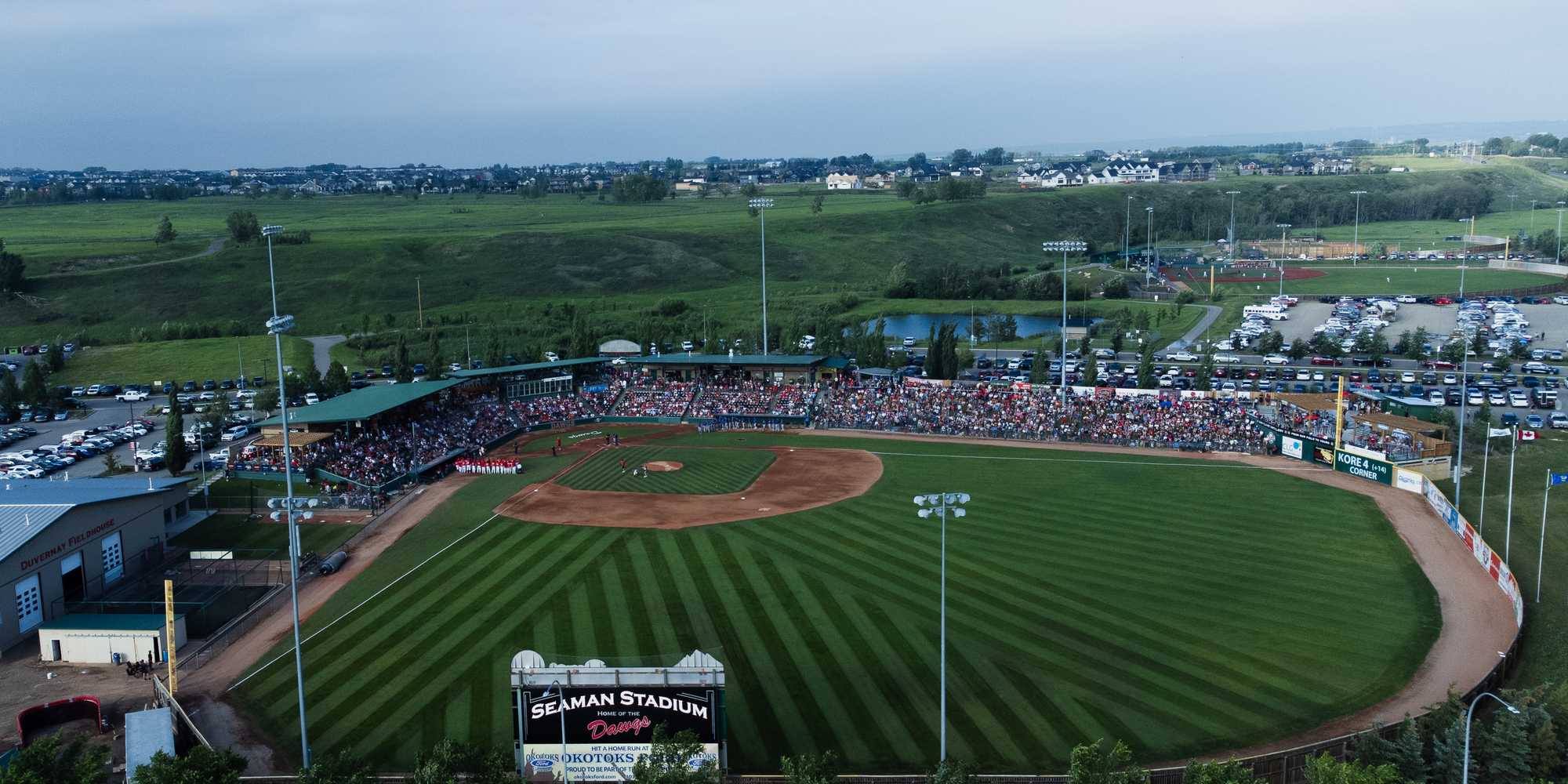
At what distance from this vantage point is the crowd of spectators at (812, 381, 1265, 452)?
59406mm

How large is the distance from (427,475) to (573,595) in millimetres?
21755

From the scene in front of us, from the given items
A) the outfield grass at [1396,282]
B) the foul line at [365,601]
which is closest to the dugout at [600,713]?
the foul line at [365,601]

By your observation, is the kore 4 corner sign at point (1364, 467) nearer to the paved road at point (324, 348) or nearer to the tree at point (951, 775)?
the tree at point (951, 775)

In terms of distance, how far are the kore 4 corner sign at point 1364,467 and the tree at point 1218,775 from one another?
3562cm

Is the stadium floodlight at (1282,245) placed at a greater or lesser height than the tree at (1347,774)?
greater

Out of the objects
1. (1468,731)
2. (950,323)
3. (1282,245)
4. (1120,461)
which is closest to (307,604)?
(1468,731)

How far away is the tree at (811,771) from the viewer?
63.1 ft

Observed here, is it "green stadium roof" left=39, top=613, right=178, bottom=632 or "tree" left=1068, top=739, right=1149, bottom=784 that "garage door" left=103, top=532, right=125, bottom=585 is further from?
"tree" left=1068, top=739, right=1149, bottom=784

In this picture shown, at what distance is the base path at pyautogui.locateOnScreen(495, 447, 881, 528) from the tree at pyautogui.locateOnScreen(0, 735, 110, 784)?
24034 millimetres

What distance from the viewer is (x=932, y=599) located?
1384 inches

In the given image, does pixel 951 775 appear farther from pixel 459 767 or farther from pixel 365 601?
pixel 365 601

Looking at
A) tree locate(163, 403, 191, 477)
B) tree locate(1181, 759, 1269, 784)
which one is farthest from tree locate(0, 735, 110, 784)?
tree locate(163, 403, 191, 477)

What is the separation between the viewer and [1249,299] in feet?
390

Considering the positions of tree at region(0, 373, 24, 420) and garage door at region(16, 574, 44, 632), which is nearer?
garage door at region(16, 574, 44, 632)
